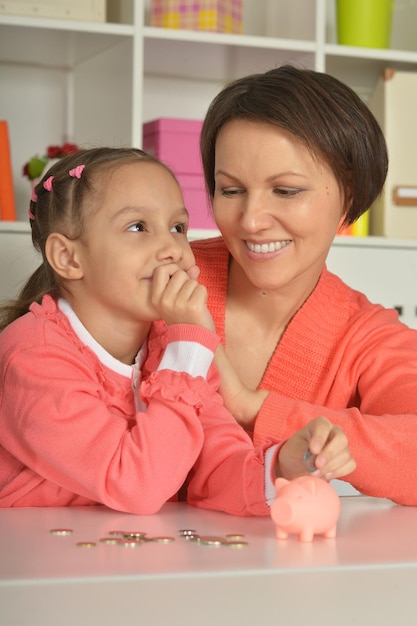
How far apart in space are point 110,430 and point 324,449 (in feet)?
0.84

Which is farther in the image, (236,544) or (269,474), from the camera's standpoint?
(269,474)

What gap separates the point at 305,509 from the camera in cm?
89

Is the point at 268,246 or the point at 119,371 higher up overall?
the point at 268,246

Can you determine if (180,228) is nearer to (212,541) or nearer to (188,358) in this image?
(188,358)

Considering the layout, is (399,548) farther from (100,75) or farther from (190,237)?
(100,75)

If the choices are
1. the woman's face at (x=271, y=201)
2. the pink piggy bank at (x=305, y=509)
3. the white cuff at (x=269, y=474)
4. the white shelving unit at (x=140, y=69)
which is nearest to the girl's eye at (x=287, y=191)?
the woman's face at (x=271, y=201)

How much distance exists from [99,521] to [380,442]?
16.4 inches

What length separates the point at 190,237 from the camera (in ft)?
7.79

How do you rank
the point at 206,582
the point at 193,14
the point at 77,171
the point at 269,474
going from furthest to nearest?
1. the point at 193,14
2. the point at 77,171
3. the point at 269,474
4. the point at 206,582

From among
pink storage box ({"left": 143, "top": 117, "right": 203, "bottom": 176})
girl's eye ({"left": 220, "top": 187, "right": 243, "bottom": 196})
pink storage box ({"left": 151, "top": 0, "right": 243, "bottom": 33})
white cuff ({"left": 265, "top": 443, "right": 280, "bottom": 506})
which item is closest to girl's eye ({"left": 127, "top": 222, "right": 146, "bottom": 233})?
girl's eye ({"left": 220, "top": 187, "right": 243, "bottom": 196})

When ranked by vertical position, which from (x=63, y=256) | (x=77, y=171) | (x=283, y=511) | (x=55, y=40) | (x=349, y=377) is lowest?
(x=349, y=377)

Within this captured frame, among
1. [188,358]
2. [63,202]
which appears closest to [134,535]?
[188,358]

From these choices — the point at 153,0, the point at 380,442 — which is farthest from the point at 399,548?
the point at 153,0

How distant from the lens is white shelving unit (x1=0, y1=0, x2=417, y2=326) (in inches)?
92.7
